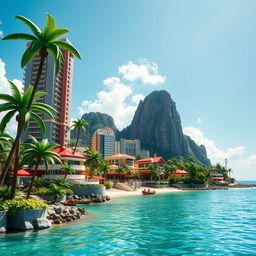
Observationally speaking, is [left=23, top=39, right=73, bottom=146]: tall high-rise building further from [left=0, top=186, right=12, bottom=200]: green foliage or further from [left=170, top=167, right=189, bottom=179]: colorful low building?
[left=0, top=186, right=12, bottom=200]: green foliage

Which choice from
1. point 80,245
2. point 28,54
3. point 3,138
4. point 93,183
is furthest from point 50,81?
point 80,245

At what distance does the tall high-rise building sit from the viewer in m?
112

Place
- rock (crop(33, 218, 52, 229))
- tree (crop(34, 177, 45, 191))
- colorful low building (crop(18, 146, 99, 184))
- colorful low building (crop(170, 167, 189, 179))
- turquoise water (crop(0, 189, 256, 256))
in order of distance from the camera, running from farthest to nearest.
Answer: colorful low building (crop(170, 167, 189, 179)) < colorful low building (crop(18, 146, 99, 184)) < tree (crop(34, 177, 45, 191)) < rock (crop(33, 218, 52, 229)) < turquoise water (crop(0, 189, 256, 256))

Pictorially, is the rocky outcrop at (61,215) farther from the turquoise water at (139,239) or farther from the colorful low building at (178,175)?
the colorful low building at (178,175)

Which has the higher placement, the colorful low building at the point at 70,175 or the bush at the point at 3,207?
the colorful low building at the point at 70,175

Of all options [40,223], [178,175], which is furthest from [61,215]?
[178,175]

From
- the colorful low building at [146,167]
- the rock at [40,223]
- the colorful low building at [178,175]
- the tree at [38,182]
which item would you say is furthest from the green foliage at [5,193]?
the colorful low building at [178,175]

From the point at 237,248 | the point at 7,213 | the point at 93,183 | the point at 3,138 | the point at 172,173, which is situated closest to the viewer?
the point at 237,248

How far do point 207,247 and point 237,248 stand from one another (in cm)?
166

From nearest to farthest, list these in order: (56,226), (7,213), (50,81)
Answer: (7,213), (56,226), (50,81)

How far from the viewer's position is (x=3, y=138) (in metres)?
27.9

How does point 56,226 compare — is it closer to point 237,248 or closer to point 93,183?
point 237,248

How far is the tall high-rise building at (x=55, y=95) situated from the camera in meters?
112

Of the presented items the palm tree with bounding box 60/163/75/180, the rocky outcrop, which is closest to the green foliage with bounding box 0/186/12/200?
the rocky outcrop
